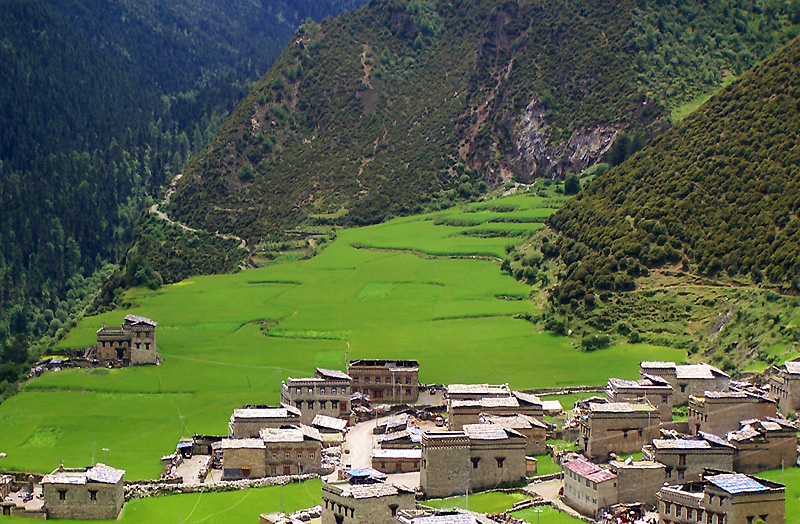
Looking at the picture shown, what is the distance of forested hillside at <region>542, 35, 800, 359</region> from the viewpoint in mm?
106438

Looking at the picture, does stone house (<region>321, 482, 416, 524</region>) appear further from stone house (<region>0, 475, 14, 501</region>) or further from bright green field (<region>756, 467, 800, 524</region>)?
stone house (<region>0, 475, 14, 501</region>)

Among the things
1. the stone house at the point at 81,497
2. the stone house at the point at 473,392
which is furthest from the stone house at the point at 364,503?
the stone house at the point at 473,392

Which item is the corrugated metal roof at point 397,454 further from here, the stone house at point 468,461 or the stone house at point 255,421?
the stone house at point 255,421

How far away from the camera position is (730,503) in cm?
6538

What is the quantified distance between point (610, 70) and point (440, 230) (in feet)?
110

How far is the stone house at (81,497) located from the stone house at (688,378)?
1319 inches

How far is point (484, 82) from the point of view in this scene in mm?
196625

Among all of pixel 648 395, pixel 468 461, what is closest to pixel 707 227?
pixel 648 395

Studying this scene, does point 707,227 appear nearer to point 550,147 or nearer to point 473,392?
point 473,392

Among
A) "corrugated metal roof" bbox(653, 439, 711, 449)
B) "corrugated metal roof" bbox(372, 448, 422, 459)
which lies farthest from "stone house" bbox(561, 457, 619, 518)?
"corrugated metal roof" bbox(372, 448, 422, 459)

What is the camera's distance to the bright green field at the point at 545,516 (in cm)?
6975

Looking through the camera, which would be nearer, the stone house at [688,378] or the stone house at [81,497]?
the stone house at [81,497]

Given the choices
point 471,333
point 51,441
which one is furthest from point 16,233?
point 51,441

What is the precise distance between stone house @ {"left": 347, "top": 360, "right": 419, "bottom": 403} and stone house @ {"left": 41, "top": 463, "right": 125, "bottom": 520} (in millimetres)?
27400
